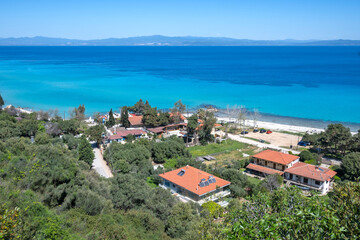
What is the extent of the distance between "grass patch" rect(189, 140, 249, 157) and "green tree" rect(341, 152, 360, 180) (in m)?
11.9

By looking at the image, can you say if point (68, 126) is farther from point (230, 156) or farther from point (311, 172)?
point (311, 172)

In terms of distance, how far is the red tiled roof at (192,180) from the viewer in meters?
20.7

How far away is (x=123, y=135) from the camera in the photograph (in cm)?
3538

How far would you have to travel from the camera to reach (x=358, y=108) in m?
55.4

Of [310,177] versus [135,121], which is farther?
[135,121]

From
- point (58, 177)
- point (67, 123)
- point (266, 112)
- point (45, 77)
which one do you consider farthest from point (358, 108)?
point (45, 77)

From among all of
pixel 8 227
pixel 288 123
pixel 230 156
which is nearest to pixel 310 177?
pixel 230 156

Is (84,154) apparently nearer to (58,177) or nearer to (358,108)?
(58,177)

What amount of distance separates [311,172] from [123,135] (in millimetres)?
21315

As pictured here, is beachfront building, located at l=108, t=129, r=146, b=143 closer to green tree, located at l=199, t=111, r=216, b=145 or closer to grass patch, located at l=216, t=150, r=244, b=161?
green tree, located at l=199, t=111, r=216, b=145

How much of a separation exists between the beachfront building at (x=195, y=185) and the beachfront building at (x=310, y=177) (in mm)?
6618

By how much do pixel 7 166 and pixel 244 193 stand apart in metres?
15.3

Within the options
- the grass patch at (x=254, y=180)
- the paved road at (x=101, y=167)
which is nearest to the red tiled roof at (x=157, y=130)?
the paved road at (x=101, y=167)

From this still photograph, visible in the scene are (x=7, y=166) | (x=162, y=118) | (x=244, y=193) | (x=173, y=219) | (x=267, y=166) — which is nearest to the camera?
(x=173, y=219)
